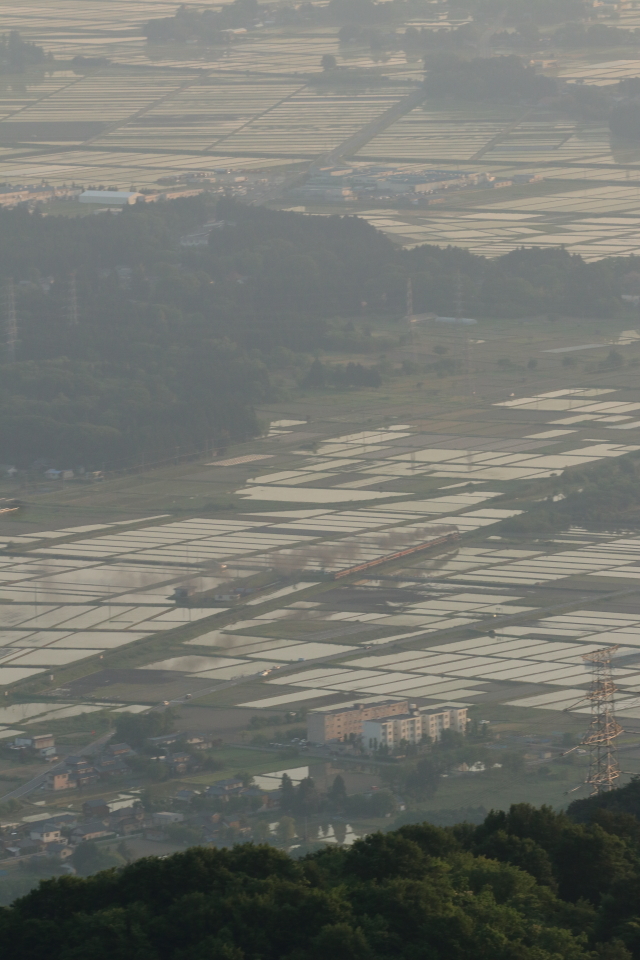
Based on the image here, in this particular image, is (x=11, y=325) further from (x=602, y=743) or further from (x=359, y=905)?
(x=359, y=905)

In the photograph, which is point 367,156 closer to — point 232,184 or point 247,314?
point 232,184

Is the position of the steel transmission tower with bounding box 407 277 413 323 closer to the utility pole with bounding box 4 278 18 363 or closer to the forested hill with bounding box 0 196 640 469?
the forested hill with bounding box 0 196 640 469

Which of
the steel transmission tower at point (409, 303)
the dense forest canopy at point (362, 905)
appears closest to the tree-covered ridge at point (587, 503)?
the steel transmission tower at point (409, 303)

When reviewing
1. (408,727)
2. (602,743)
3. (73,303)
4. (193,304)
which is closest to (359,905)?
(602,743)

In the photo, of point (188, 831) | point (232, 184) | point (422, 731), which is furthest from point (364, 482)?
point (232, 184)

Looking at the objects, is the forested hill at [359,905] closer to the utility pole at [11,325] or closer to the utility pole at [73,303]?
the utility pole at [11,325]

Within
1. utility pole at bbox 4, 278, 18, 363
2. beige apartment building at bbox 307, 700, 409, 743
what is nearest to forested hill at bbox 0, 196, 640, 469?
utility pole at bbox 4, 278, 18, 363
